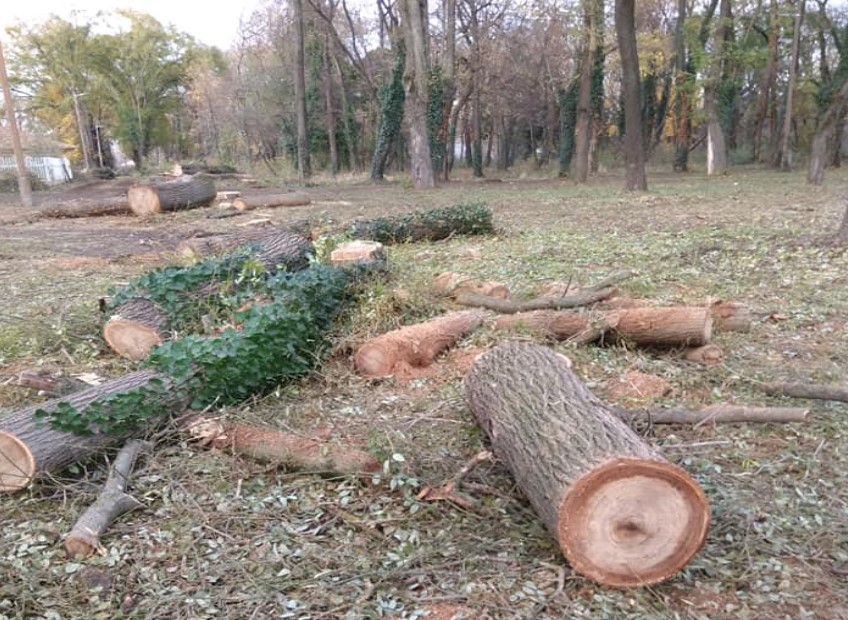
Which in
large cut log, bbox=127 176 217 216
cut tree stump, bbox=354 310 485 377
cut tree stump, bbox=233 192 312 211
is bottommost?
cut tree stump, bbox=354 310 485 377

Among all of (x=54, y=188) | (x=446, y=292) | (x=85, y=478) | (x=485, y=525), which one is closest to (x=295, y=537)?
(x=485, y=525)

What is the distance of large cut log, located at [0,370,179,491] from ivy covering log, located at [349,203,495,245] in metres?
5.80

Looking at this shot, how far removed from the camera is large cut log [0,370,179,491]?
283 centimetres

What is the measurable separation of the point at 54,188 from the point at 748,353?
26.8 m

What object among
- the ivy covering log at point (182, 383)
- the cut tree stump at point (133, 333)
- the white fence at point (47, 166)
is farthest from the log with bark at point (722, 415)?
the white fence at point (47, 166)

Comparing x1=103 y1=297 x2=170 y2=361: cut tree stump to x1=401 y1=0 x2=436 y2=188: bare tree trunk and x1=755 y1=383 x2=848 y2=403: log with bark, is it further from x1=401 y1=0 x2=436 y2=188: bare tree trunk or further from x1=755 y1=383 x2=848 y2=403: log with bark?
x1=401 y1=0 x2=436 y2=188: bare tree trunk

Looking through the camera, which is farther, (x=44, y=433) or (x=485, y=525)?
(x=44, y=433)

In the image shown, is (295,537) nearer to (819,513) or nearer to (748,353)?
(819,513)

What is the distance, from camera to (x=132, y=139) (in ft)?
122

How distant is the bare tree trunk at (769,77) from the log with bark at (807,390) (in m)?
24.6

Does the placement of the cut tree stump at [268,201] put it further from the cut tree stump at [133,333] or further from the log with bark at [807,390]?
the log with bark at [807,390]

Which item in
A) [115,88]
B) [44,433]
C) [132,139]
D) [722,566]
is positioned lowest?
[722,566]

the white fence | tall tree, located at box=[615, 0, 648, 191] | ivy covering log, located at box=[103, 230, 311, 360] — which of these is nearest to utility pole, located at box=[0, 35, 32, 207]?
ivy covering log, located at box=[103, 230, 311, 360]

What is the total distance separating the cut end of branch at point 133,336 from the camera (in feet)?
14.6
